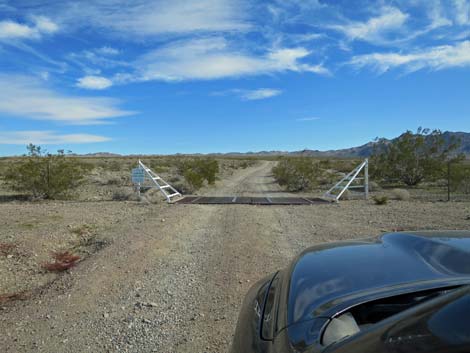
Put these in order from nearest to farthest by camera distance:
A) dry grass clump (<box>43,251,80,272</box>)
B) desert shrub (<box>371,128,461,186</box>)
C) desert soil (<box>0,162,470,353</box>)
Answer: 1. desert soil (<box>0,162,470,353</box>)
2. dry grass clump (<box>43,251,80,272</box>)
3. desert shrub (<box>371,128,461,186</box>)

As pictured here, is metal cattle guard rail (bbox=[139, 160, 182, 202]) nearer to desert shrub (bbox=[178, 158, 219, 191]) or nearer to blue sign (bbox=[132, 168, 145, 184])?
blue sign (bbox=[132, 168, 145, 184])

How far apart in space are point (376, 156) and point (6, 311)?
2598 cm

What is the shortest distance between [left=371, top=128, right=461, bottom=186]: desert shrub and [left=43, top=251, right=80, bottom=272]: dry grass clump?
70.1 ft

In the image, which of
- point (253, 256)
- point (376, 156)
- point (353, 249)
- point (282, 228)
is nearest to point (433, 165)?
point (376, 156)

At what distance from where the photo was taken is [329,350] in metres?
1.69

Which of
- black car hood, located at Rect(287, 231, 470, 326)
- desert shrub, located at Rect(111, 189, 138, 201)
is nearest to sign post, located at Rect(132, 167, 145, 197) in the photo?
desert shrub, located at Rect(111, 189, 138, 201)

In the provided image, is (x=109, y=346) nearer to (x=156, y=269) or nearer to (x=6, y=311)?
(x=6, y=311)

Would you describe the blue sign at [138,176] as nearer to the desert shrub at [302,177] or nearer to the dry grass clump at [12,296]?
the desert shrub at [302,177]

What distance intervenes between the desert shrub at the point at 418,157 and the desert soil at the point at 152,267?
1178 centimetres

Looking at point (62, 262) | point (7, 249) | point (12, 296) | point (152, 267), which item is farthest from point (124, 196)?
point (12, 296)

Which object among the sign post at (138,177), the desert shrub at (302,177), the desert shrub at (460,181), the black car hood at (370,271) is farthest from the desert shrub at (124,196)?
the black car hood at (370,271)

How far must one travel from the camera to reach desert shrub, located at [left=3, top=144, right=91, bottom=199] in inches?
727

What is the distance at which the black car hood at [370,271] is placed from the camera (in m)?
2.07

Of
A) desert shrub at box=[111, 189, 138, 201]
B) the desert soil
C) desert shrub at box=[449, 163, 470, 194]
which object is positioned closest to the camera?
the desert soil
